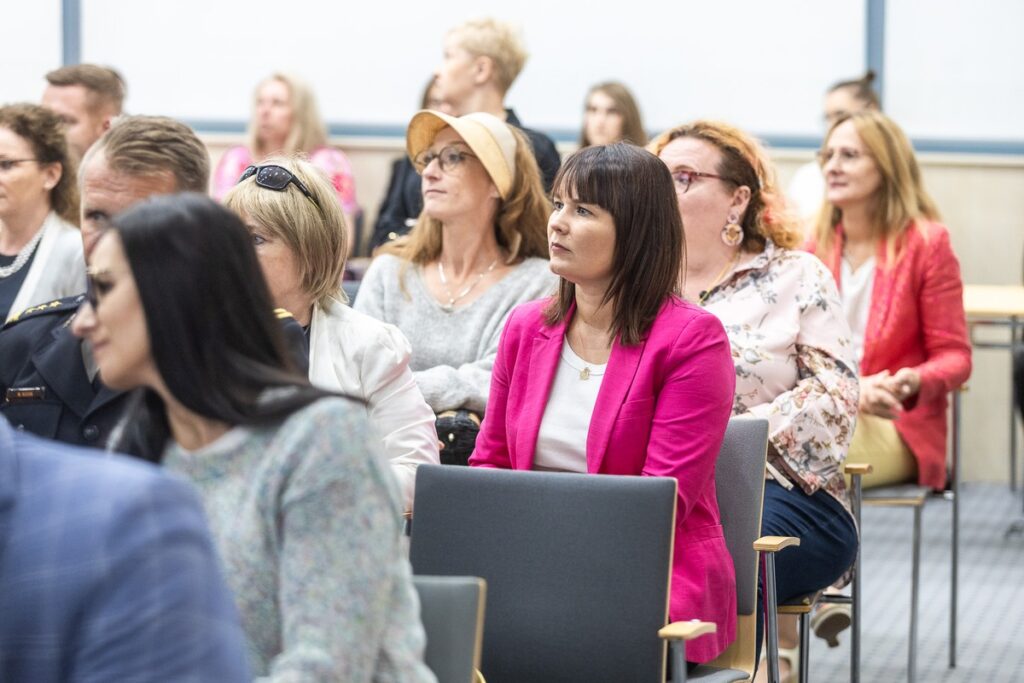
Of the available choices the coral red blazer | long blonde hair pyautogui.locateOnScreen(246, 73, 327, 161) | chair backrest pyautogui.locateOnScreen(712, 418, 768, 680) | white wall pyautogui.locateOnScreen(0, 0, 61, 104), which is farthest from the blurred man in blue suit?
white wall pyautogui.locateOnScreen(0, 0, 61, 104)

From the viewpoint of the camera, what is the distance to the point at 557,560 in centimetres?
224

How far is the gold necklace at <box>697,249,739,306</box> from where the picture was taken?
3314 mm

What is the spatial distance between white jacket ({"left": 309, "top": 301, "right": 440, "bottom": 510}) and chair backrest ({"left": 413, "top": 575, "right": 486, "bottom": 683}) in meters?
0.81

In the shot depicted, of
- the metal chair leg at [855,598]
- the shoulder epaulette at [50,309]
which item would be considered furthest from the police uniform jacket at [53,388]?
the metal chair leg at [855,598]

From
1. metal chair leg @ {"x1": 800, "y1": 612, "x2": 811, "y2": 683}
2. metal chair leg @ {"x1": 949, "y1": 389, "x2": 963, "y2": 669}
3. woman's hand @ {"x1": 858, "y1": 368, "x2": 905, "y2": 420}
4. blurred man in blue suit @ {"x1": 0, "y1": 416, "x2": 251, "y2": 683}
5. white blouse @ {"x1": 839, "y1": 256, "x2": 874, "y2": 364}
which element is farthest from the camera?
white blouse @ {"x1": 839, "y1": 256, "x2": 874, "y2": 364}

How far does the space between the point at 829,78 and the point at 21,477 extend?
19.6 ft

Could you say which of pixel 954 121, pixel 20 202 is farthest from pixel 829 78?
pixel 20 202

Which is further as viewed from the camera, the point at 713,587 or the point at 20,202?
the point at 20,202

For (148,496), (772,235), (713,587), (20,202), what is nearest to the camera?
(148,496)

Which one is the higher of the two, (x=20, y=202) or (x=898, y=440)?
(x=20, y=202)

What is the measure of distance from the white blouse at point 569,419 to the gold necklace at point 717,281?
705mm

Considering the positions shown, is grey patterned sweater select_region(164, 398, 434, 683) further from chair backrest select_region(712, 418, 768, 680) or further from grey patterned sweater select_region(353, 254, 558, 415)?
grey patterned sweater select_region(353, 254, 558, 415)

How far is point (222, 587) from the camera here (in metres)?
1.07

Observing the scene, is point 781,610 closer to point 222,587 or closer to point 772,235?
point 772,235
